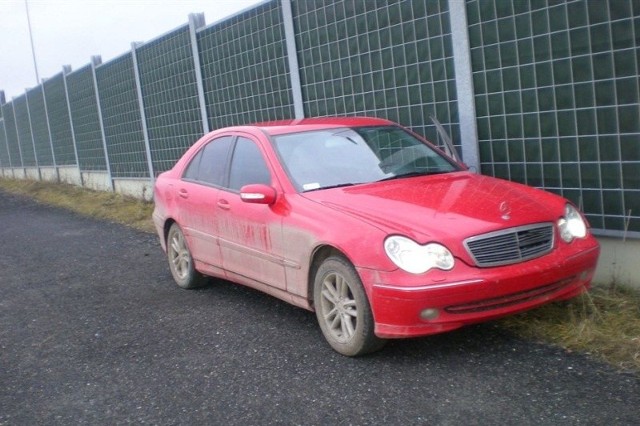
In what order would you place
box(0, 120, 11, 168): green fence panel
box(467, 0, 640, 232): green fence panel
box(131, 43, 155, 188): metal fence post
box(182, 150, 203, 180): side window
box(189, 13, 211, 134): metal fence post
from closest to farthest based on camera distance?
box(467, 0, 640, 232): green fence panel → box(182, 150, 203, 180): side window → box(189, 13, 211, 134): metal fence post → box(131, 43, 155, 188): metal fence post → box(0, 120, 11, 168): green fence panel

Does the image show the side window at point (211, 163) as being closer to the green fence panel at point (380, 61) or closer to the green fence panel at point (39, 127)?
the green fence panel at point (380, 61)

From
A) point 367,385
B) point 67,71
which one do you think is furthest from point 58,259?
point 67,71

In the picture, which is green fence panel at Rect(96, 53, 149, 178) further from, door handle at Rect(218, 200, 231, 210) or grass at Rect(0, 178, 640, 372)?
grass at Rect(0, 178, 640, 372)

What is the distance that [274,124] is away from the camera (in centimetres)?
657

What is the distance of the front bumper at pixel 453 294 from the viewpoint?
4.43 metres

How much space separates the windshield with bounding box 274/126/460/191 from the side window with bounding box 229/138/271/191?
186 mm

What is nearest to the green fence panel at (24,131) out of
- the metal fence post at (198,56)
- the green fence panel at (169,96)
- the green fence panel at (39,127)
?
the green fence panel at (39,127)

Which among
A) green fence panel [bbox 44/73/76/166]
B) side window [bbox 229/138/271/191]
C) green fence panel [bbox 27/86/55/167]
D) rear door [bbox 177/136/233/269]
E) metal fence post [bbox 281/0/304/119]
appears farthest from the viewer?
green fence panel [bbox 27/86/55/167]

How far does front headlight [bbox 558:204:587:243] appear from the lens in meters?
4.95

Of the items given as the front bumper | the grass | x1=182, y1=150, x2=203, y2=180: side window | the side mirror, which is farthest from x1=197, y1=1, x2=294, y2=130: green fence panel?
the front bumper

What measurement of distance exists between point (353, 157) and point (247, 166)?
34.7 inches

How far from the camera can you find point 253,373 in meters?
4.82

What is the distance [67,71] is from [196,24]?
366 inches

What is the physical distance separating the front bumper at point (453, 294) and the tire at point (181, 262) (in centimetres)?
296
